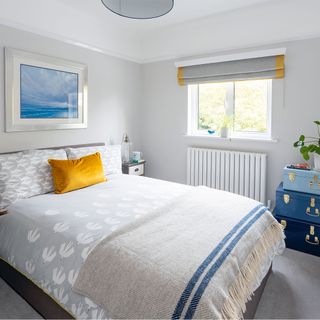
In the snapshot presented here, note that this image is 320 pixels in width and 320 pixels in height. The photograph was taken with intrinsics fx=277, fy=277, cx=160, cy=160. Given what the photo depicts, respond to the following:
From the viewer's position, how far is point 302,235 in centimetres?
274

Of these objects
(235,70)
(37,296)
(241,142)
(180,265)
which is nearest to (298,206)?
(241,142)

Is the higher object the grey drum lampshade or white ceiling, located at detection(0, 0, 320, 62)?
white ceiling, located at detection(0, 0, 320, 62)

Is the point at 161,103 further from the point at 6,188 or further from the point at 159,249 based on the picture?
the point at 159,249

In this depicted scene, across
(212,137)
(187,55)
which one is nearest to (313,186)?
(212,137)

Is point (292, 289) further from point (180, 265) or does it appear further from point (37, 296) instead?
point (37, 296)

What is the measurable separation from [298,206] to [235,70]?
5.70ft

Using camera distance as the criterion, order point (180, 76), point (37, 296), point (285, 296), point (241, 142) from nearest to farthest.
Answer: point (37, 296)
point (285, 296)
point (241, 142)
point (180, 76)

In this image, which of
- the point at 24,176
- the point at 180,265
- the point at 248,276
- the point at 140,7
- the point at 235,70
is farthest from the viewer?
the point at 235,70

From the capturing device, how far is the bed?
1570mm

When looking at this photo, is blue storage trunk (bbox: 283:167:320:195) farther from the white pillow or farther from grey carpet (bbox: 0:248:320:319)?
the white pillow

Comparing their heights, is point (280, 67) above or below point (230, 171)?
above

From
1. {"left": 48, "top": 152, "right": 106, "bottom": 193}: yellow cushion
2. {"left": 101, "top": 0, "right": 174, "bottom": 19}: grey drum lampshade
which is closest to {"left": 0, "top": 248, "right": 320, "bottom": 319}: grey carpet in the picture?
{"left": 48, "top": 152, "right": 106, "bottom": 193}: yellow cushion

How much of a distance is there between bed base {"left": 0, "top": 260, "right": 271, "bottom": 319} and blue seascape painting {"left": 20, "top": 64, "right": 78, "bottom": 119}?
1.52m

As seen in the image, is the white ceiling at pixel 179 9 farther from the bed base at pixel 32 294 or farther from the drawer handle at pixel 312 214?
the bed base at pixel 32 294
